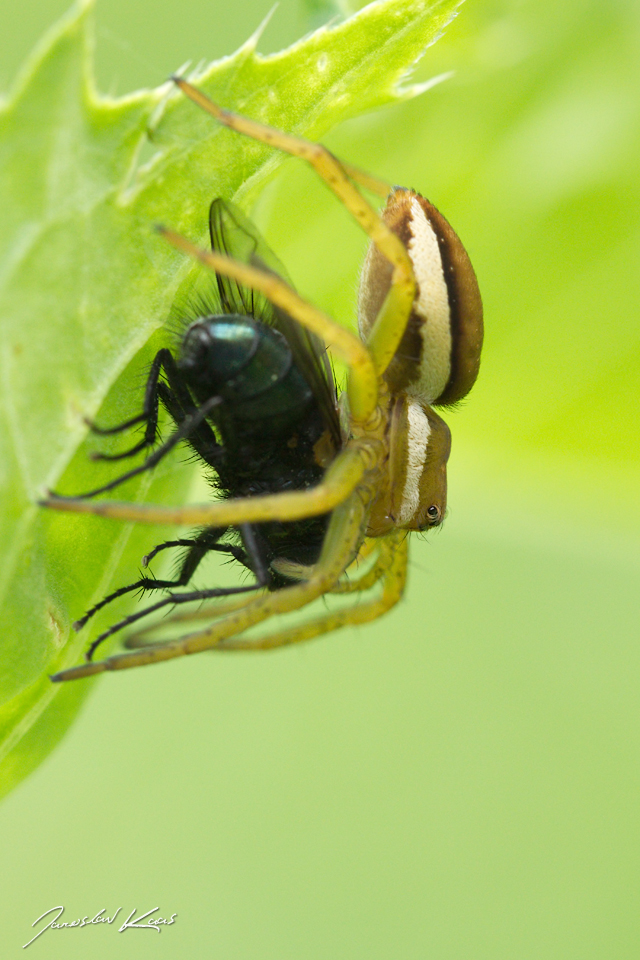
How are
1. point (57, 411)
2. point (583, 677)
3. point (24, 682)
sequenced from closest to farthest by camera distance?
point (57, 411), point (24, 682), point (583, 677)

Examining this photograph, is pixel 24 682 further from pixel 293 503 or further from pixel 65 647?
pixel 293 503

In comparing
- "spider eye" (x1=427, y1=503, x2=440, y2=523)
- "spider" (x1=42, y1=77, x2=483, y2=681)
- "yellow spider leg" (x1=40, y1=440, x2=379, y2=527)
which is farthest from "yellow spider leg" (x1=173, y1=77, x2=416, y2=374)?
"spider eye" (x1=427, y1=503, x2=440, y2=523)

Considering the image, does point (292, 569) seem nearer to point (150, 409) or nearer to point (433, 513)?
point (433, 513)

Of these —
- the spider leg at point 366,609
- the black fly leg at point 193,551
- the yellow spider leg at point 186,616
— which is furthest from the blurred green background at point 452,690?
the black fly leg at point 193,551

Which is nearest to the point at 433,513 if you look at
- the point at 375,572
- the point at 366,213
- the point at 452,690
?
the point at 375,572

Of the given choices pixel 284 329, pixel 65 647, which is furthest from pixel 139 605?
pixel 284 329

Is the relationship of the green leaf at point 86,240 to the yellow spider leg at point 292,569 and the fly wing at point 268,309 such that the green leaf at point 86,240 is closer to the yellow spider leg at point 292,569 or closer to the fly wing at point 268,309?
the fly wing at point 268,309
